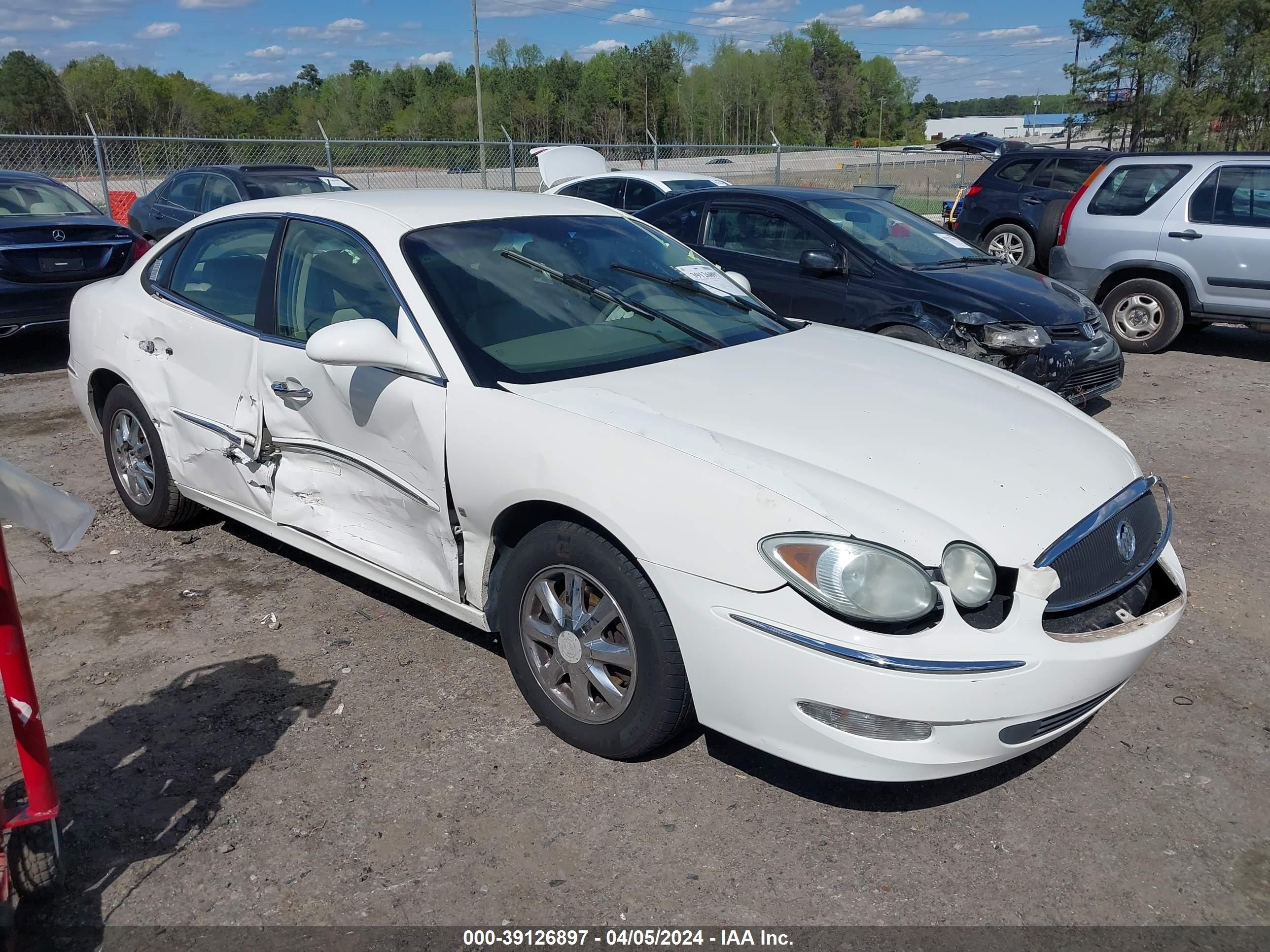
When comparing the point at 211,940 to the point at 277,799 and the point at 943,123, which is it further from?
the point at 943,123

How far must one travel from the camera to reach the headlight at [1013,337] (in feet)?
21.0

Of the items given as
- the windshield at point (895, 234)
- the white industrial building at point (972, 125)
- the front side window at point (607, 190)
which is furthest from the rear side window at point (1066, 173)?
the white industrial building at point (972, 125)

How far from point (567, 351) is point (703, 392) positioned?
527 millimetres

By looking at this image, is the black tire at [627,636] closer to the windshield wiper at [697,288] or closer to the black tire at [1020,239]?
the windshield wiper at [697,288]

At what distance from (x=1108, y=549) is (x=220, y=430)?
329 centimetres

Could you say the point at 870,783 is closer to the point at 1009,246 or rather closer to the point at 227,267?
the point at 227,267

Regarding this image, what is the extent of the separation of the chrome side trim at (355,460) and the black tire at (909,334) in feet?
13.1

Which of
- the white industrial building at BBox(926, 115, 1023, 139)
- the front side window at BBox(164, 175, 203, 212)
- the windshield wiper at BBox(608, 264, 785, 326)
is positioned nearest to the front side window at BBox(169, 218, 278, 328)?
the windshield wiper at BBox(608, 264, 785, 326)

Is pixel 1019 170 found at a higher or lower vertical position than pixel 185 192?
higher

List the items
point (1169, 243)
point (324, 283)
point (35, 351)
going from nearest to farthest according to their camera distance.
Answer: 1. point (324, 283)
2. point (1169, 243)
3. point (35, 351)

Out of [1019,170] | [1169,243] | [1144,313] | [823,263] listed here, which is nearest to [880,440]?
[823,263]

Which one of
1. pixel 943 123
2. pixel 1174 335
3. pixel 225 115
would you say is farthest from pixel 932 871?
pixel 943 123

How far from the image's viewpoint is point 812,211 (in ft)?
23.8

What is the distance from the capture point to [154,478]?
4707 mm
